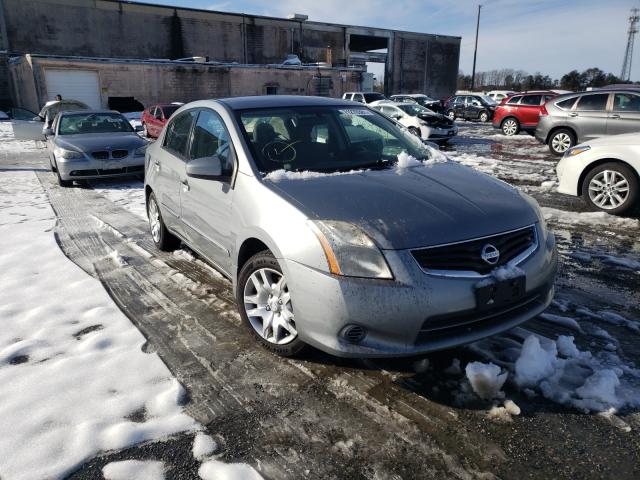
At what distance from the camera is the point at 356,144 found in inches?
153

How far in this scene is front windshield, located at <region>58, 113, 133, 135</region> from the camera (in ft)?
33.7

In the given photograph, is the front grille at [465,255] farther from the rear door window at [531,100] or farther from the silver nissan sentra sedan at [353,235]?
the rear door window at [531,100]

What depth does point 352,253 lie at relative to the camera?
2539 millimetres

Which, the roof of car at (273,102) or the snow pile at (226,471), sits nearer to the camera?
the snow pile at (226,471)

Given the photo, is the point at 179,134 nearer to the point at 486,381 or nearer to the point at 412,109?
the point at 486,381

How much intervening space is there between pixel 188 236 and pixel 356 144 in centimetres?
173

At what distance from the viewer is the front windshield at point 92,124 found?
10.3 m

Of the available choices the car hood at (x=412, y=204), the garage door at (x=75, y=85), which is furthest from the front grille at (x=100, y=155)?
the garage door at (x=75, y=85)

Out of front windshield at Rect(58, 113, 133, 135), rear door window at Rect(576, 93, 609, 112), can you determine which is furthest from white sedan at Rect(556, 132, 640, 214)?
front windshield at Rect(58, 113, 133, 135)

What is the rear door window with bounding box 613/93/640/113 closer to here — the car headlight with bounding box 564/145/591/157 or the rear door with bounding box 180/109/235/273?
the car headlight with bounding box 564/145/591/157

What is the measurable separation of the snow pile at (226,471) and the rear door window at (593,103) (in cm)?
1289

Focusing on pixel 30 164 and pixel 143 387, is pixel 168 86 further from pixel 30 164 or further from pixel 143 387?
pixel 143 387

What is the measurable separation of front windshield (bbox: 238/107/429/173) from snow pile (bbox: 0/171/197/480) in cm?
159

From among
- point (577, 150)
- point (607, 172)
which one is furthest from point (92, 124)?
point (607, 172)
